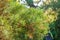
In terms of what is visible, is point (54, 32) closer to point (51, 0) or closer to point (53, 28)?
point (53, 28)

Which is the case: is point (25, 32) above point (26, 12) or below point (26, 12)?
below

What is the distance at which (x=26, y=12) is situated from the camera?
7.82m

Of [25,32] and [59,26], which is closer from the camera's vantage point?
[25,32]

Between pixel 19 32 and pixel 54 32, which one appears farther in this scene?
pixel 54 32

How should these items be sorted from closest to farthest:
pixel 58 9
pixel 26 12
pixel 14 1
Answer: pixel 14 1, pixel 26 12, pixel 58 9

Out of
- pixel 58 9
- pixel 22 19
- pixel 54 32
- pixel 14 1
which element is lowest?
pixel 54 32

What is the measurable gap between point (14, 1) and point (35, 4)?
22.1 feet

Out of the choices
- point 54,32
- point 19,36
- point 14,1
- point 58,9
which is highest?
point 14,1

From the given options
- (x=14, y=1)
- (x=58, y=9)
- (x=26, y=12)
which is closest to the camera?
(x=14, y=1)

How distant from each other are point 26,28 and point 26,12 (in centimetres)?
46

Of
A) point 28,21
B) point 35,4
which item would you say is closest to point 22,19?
point 28,21

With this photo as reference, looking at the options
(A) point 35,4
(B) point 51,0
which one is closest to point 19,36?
(A) point 35,4

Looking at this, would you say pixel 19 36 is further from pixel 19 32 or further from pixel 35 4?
pixel 35 4

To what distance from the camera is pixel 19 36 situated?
26.1 feet
